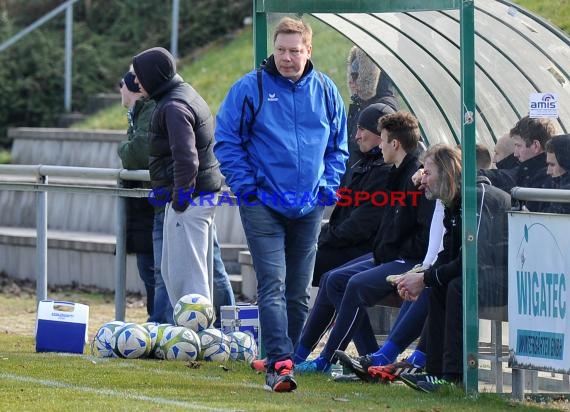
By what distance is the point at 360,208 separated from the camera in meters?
10.1

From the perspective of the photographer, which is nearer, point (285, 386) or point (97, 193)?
point (285, 386)

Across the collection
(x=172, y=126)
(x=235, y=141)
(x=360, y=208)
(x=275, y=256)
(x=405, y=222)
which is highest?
(x=172, y=126)

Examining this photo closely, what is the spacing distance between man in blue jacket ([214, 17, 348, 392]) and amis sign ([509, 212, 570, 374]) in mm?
1241

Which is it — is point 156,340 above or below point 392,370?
above

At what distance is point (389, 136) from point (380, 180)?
0.51 meters

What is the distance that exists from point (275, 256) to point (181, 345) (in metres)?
1.83

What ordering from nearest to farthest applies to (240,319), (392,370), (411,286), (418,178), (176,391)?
(176,391)
(411,286)
(392,370)
(418,178)
(240,319)

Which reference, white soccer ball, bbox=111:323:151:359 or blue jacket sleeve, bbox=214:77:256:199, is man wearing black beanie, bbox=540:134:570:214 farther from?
white soccer ball, bbox=111:323:151:359

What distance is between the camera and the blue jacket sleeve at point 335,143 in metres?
8.97

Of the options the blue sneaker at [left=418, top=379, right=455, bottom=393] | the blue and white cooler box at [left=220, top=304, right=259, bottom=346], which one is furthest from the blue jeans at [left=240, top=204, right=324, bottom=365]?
the blue and white cooler box at [left=220, top=304, right=259, bottom=346]

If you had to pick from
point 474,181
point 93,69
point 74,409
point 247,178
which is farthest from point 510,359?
point 93,69

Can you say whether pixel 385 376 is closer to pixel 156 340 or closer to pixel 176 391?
pixel 176 391

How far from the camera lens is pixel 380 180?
10008 millimetres

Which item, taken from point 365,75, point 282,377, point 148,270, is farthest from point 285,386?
point 148,270
